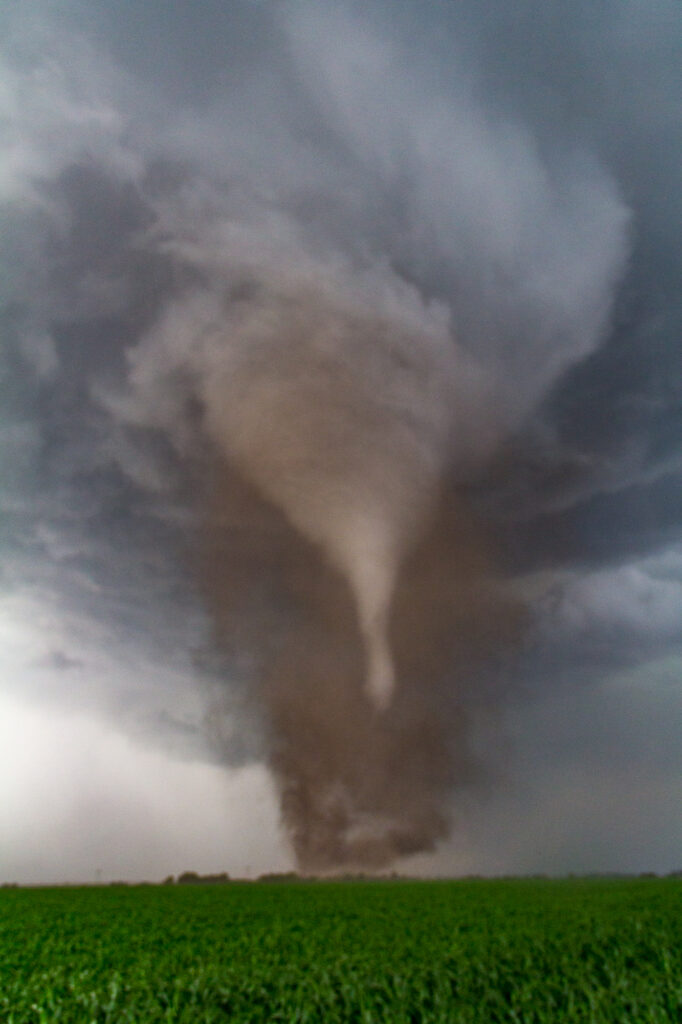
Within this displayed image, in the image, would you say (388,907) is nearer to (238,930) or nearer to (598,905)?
(598,905)

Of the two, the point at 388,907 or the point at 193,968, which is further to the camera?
the point at 388,907

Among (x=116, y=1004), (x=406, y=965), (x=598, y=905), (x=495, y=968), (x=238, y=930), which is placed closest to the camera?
(x=116, y=1004)

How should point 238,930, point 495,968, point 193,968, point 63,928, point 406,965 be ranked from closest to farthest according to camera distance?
point 495,968 → point 406,965 → point 193,968 → point 238,930 → point 63,928

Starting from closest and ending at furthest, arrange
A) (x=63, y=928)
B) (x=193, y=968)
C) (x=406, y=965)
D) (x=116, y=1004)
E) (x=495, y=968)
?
(x=116, y=1004) → (x=495, y=968) → (x=406, y=965) → (x=193, y=968) → (x=63, y=928)

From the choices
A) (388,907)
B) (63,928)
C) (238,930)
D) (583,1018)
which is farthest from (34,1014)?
(388,907)

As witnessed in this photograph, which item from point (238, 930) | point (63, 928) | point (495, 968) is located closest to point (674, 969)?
point (495, 968)

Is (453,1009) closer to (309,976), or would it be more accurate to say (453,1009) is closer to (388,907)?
(309,976)
